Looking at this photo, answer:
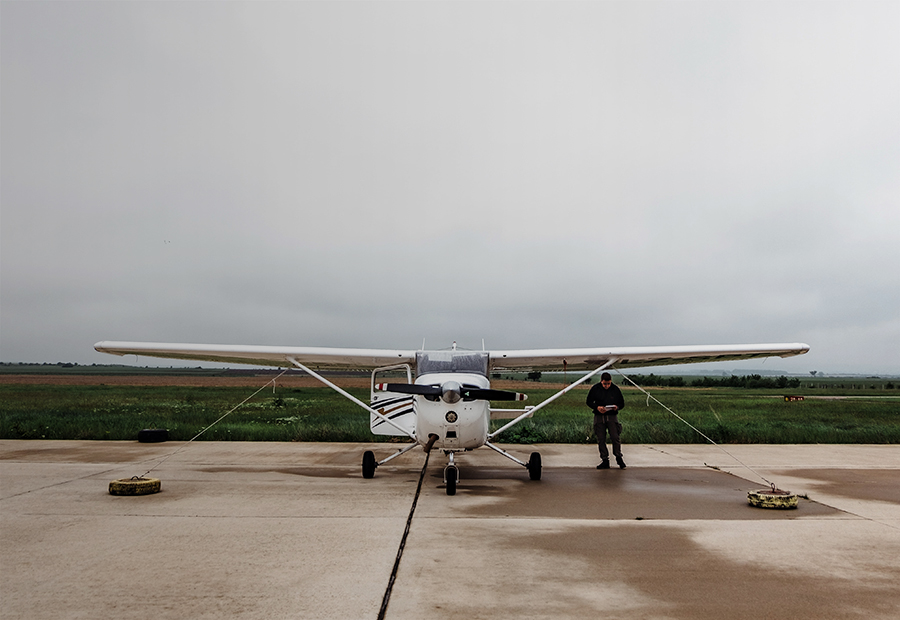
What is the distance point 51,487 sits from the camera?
25.2 feet

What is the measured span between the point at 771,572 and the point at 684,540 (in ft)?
3.23

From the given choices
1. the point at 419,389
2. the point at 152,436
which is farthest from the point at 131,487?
the point at 152,436

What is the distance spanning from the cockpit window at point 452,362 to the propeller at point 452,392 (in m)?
1.08

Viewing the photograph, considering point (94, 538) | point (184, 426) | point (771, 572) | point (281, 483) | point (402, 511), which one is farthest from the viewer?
point (184, 426)

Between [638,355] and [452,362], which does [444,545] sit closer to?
[452,362]

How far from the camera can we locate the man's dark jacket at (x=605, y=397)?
1023 centimetres

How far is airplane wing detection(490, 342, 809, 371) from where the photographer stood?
970 centimetres

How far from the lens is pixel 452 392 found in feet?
25.1

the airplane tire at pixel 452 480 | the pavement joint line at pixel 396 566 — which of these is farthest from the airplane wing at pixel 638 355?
the pavement joint line at pixel 396 566

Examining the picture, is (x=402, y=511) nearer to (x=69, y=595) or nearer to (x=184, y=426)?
(x=69, y=595)

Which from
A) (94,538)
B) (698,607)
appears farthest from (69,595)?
(698,607)

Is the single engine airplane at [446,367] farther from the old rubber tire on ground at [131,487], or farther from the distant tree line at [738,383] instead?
the distant tree line at [738,383]

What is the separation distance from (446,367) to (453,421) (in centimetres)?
135

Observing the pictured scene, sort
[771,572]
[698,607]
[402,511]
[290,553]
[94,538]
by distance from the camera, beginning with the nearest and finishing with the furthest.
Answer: [698,607] → [771,572] → [290,553] → [94,538] → [402,511]
